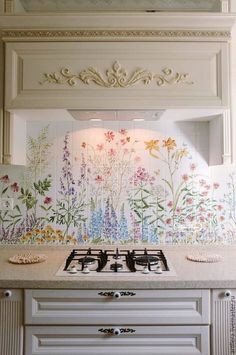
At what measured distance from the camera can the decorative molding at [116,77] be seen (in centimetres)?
158

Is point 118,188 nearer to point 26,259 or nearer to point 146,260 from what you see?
point 146,260

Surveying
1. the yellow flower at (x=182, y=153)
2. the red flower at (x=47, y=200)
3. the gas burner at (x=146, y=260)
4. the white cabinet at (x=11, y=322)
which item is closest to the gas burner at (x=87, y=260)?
the gas burner at (x=146, y=260)

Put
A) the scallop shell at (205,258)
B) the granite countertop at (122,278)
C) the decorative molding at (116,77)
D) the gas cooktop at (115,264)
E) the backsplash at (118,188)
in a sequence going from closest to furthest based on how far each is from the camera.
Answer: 1. the granite countertop at (122,278)
2. the gas cooktop at (115,264)
3. the decorative molding at (116,77)
4. the scallop shell at (205,258)
5. the backsplash at (118,188)

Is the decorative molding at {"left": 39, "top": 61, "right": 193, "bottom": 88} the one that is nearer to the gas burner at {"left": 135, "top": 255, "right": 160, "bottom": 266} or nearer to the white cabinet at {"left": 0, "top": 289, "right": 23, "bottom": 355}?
the gas burner at {"left": 135, "top": 255, "right": 160, "bottom": 266}

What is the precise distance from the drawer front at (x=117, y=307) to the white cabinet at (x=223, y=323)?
41mm

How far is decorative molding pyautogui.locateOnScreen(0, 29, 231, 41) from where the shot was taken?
5.21ft

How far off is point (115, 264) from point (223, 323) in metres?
0.55

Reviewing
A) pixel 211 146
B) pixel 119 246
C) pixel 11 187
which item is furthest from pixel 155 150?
pixel 11 187

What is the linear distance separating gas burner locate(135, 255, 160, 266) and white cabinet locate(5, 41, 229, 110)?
77cm

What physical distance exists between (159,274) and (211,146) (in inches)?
33.4

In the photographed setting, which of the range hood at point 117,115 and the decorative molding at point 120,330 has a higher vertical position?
the range hood at point 117,115

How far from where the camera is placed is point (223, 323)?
1.39 meters

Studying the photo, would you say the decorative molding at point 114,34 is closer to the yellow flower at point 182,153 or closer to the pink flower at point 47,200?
the yellow flower at point 182,153

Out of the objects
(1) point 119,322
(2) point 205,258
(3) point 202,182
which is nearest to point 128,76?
A: (3) point 202,182
